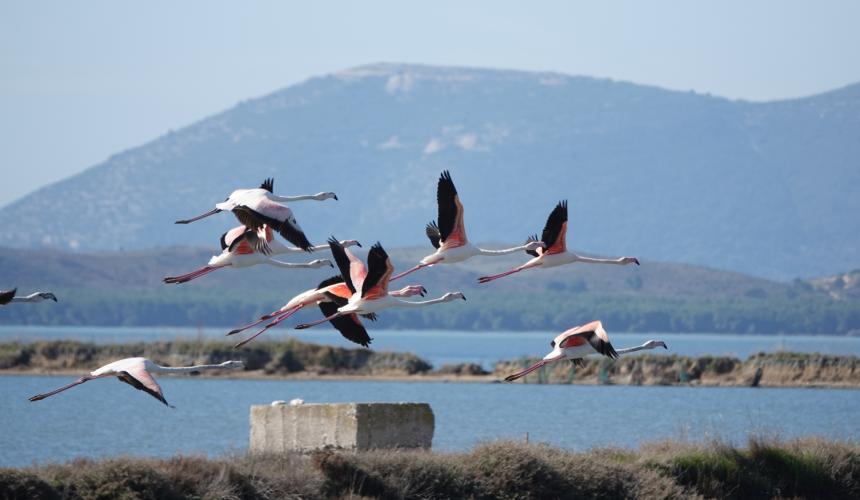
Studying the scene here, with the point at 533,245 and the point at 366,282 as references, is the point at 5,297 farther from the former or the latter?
the point at 533,245

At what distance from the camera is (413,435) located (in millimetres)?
22156

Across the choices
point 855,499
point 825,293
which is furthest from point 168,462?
point 825,293

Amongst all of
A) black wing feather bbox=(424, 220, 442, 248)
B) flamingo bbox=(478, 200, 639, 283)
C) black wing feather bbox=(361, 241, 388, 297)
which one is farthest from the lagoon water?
black wing feather bbox=(361, 241, 388, 297)

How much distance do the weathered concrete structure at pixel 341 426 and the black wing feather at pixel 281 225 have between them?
3515 mm

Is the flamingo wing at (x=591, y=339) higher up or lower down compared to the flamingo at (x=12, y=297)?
lower down

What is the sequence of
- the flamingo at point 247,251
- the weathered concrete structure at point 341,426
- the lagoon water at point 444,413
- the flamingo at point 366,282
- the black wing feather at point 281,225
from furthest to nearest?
the lagoon water at point 444,413
the weathered concrete structure at point 341,426
the flamingo at point 247,251
the flamingo at point 366,282
the black wing feather at point 281,225

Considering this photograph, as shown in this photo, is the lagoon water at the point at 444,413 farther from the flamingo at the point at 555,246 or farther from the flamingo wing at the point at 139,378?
the flamingo wing at the point at 139,378

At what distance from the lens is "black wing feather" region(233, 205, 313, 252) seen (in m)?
17.7

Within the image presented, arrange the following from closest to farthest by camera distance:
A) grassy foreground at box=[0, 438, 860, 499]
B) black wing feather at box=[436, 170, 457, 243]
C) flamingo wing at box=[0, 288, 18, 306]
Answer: flamingo wing at box=[0, 288, 18, 306], grassy foreground at box=[0, 438, 860, 499], black wing feather at box=[436, 170, 457, 243]

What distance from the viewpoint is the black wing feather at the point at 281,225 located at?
17683mm

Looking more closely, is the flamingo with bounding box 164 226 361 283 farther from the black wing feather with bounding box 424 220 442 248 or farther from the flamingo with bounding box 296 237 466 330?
the black wing feather with bounding box 424 220 442 248

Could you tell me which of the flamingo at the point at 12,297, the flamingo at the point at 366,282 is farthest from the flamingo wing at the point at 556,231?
the flamingo at the point at 12,297

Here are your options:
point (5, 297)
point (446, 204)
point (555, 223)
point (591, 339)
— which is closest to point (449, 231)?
point (446, 204)

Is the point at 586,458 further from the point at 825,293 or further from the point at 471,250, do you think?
the point at 825,293
